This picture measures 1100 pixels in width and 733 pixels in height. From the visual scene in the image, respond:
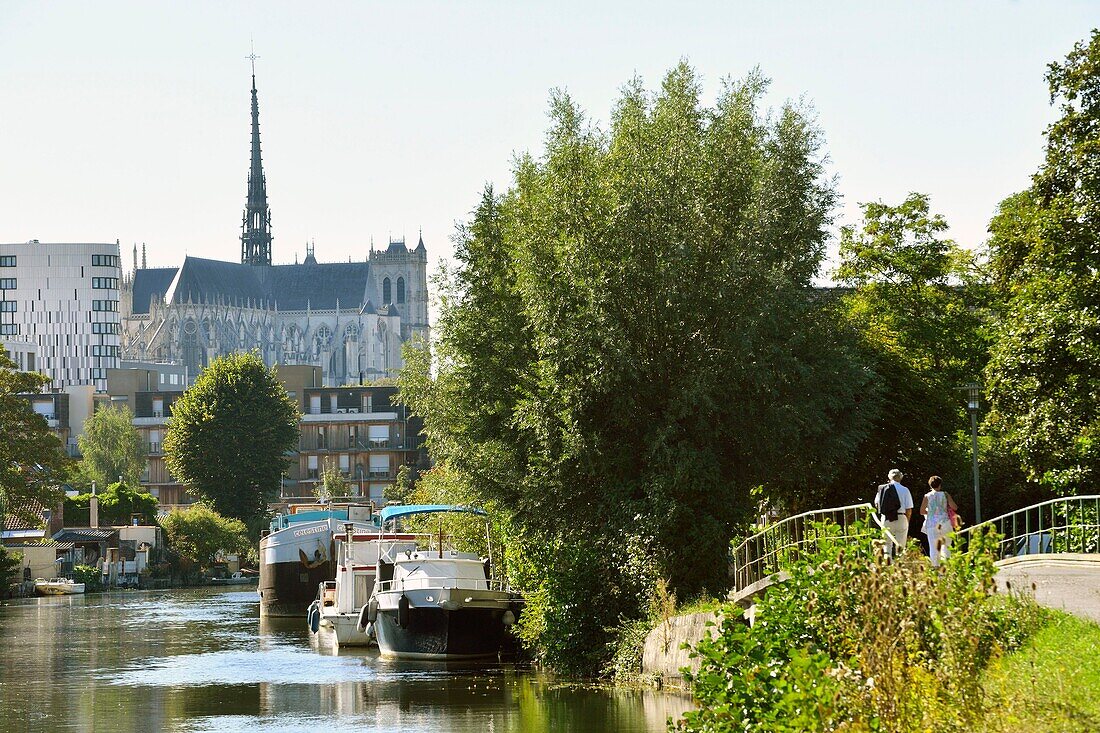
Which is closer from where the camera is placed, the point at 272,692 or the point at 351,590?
the point at 272,692

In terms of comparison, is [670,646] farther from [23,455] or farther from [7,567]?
[7,567]

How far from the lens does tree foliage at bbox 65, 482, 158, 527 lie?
107500 millimetres

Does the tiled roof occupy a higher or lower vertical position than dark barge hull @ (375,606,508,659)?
higher

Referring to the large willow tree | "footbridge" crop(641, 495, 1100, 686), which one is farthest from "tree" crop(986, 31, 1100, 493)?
the large willow tree

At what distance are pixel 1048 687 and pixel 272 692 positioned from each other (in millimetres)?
19131

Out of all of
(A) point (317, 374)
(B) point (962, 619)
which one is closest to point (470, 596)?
(B) point (962, 619)

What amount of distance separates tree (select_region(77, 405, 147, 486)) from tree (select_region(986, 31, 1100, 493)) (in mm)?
105705

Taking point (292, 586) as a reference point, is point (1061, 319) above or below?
above

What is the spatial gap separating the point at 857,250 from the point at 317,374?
361 ft

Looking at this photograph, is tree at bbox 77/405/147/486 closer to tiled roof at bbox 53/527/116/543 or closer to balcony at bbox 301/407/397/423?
balcony at bbox 301/407/397/423

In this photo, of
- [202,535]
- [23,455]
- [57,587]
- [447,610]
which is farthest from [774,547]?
[202,535]

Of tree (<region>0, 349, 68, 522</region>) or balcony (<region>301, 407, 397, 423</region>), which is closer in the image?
tree (<region>0, 349, 68, 522</region>)

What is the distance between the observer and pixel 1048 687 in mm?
12102

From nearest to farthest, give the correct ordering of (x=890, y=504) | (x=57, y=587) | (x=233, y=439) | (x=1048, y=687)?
(x=1048, y=687)
(x=890, y=504)
(x=57, y=587)
(x=233, y=439)
